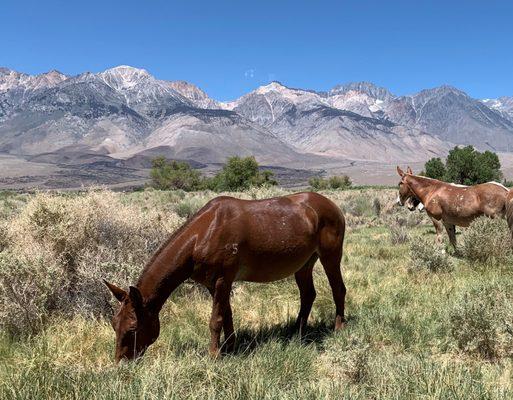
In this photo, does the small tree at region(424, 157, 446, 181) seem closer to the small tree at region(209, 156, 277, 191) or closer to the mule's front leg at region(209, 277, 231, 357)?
the small tree at region(209, 156, 277, 191)

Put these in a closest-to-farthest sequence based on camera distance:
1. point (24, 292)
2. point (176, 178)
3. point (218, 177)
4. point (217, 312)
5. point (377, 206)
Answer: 1. point (217, 312)
2. point (24, 292)
3. point (377, 206)
4. point (218, 177)
5. point (176, 178)

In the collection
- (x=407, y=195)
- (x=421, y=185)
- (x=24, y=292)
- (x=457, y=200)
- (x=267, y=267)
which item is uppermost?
(x=421, y=185)

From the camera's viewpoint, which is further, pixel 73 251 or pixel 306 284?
pixel 73 251

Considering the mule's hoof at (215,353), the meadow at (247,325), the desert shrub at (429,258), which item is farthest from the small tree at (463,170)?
the mule's hoof at (215,353)

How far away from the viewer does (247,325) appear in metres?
6.12

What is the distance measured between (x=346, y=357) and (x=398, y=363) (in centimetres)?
50

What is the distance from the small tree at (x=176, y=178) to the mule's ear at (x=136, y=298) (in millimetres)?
72023

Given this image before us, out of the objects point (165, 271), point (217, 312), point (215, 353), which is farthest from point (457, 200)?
point (165, 271)

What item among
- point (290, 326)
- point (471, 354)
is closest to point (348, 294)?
point (290, 326)

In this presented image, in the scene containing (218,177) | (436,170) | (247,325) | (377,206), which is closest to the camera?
(247,325)

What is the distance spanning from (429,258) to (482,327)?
3.96 metres

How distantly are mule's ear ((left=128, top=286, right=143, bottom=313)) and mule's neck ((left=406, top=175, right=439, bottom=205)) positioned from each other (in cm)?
982

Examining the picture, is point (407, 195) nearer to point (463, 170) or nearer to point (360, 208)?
point (360, 208)

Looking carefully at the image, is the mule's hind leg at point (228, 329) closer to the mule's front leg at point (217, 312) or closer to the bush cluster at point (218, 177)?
the mule's front leg at point (217, 312)
